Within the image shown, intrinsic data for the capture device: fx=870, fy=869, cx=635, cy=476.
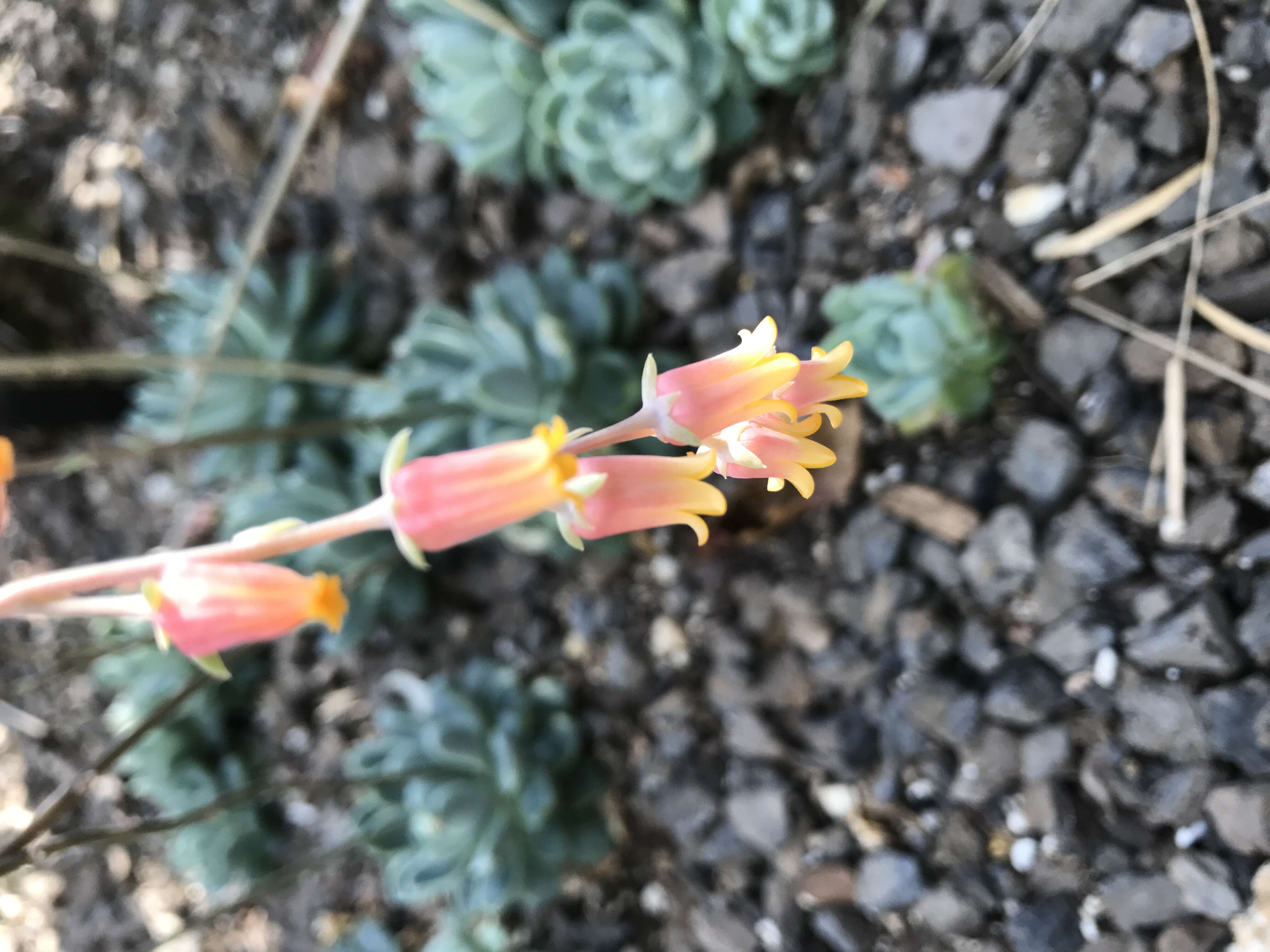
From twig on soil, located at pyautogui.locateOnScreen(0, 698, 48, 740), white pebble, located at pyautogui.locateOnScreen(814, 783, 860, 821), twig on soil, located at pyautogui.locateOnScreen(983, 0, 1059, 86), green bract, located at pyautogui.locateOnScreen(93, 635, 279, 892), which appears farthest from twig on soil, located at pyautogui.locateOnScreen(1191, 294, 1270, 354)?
twig on soil, located at pyautogui.locateOnScreen(0, 698, 48, 740)

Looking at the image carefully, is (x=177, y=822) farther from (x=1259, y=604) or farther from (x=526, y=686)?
(x=1259, y=604)

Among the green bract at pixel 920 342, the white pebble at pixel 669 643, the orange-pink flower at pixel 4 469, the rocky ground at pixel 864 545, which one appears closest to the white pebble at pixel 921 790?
the rocky ground at pixel 864 545

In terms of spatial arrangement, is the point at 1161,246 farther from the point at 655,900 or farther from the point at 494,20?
the point at 655,900

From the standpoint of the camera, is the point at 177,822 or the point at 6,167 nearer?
the point at 177,822

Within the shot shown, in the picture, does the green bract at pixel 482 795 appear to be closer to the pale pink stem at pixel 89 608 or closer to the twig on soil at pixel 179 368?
the twig on soil at pixel 179 368

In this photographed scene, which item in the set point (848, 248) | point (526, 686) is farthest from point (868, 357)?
point (526, 686)

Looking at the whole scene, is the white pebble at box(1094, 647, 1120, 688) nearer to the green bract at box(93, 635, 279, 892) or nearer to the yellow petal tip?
the yellow petal tip

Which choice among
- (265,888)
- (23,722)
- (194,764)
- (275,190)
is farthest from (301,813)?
(275,190)
